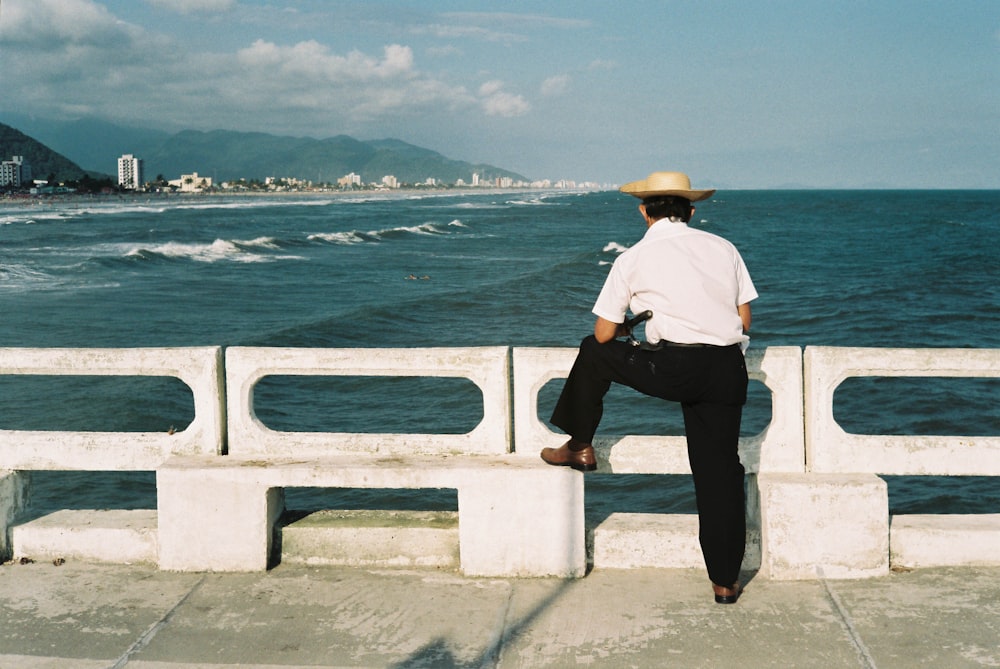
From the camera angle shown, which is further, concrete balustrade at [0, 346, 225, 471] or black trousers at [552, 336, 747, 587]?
concrete balustrade at [0, 346, 225, 471]

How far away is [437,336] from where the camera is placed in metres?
22.2

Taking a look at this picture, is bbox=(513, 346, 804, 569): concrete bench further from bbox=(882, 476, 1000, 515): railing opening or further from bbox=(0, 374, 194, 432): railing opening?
bbox=(0, 374, 194, 432): railing opening

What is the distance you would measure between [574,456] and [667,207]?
1215mm

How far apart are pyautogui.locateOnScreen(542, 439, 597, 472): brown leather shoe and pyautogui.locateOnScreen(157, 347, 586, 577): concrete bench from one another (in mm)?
47

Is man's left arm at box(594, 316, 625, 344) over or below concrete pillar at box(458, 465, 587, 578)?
over

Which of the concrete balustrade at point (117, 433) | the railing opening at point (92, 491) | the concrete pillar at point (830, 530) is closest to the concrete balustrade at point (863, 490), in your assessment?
the concrete pillar at point (830, 530)

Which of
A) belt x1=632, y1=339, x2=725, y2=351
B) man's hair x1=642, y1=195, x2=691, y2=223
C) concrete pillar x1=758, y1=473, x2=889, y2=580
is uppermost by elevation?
man's hair x1=642, y1=195, x2=691, y2=223

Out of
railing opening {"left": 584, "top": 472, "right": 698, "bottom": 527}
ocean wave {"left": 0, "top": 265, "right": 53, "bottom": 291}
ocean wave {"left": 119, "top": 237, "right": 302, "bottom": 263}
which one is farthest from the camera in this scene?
ocean wave {"left": 119, "top": 237, "right": 302, "bottom": 263}

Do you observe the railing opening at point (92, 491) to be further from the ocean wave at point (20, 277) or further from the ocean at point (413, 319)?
the ocean wave at point (20, 277)

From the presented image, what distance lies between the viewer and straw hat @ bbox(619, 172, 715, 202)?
461 cm

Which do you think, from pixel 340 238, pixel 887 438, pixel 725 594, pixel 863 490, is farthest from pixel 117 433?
pixel 340 238

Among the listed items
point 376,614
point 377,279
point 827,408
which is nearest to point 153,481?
point 376,614

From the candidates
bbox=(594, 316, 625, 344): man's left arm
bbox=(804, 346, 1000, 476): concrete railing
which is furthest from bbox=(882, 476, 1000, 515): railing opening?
bbox=(594, 316, 625, 344): man's left arm

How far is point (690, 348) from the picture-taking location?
4.52 metres
